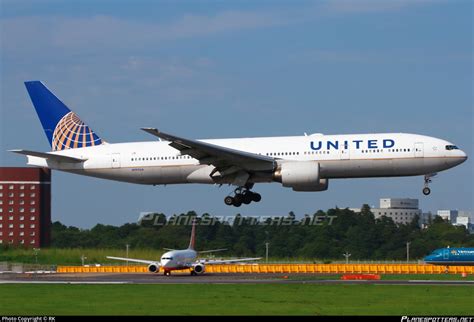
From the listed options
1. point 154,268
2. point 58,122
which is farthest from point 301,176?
point 154,268

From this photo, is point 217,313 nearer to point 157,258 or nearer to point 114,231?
point 157,258

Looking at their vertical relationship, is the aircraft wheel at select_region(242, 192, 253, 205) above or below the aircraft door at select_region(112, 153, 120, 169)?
below

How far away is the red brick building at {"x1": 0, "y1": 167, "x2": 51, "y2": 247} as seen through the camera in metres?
111

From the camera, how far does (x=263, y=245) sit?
103562mm

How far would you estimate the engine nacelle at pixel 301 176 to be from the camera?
Result: 55.0m

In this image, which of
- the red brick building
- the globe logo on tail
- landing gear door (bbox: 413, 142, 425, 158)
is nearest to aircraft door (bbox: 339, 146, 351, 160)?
landing gear door (bbox: 413, 142, 425, 158)

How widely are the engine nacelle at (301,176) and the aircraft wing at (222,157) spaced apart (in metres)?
0.93

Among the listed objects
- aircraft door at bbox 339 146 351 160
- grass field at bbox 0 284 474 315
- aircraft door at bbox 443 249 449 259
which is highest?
aircraft door at bbox 339 146 351 160

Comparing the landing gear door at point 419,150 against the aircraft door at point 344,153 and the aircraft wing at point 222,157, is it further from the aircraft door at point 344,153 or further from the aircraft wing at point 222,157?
the aircraft wing at point 222,157

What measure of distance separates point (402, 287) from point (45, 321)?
22032 mm

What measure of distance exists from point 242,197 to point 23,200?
5778cm

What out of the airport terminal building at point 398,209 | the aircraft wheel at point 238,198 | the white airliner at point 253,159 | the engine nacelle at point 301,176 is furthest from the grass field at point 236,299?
the airport terminal building at point 398,209

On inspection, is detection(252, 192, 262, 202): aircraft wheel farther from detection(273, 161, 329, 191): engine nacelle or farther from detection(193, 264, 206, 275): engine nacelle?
detection(193, 264, 206, 275): engine nacelle

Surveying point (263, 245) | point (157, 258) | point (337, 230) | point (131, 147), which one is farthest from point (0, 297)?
point (337, 230)
